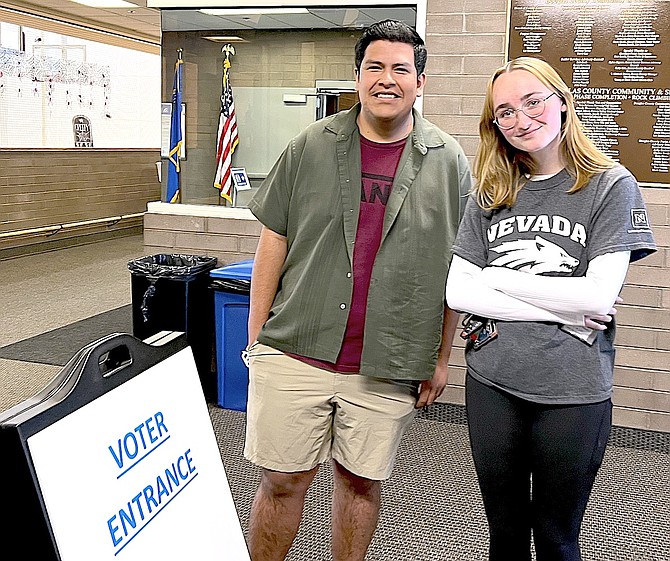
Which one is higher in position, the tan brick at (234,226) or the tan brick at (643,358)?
the tan brick at (234,226)

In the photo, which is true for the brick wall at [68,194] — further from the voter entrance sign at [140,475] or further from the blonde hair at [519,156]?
the voter entrance sign at [140,475]

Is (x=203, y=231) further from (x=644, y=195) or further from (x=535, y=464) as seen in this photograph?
(x=535, y=464)

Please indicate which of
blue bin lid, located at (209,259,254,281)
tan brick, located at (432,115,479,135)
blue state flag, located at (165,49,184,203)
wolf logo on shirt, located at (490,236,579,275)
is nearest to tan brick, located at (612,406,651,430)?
tan brick, located at (432,115,479,135)

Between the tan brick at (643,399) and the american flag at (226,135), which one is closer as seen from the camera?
the tan brick at (643,399)

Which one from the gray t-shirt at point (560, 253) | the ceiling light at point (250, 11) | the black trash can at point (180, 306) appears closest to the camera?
the gray t-shirt at point (560, 253)

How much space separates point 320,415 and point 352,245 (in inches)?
18.0

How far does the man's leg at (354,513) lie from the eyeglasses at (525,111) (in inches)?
39.3

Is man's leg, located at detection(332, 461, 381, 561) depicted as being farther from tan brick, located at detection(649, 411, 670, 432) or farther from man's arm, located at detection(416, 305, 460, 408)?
tan brick, located at detection(649, 411, 670, 432)

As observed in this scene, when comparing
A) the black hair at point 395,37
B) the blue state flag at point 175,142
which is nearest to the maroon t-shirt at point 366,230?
the black hair at point 395,37

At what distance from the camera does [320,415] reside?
6.84 feet

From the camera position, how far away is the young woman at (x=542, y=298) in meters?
1.71

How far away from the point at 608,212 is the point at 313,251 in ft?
2.35

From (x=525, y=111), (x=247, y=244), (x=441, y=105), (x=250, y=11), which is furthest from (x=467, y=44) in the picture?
(x=525, y=111)

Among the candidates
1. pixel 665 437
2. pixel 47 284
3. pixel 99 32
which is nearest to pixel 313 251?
pixel 665 437
